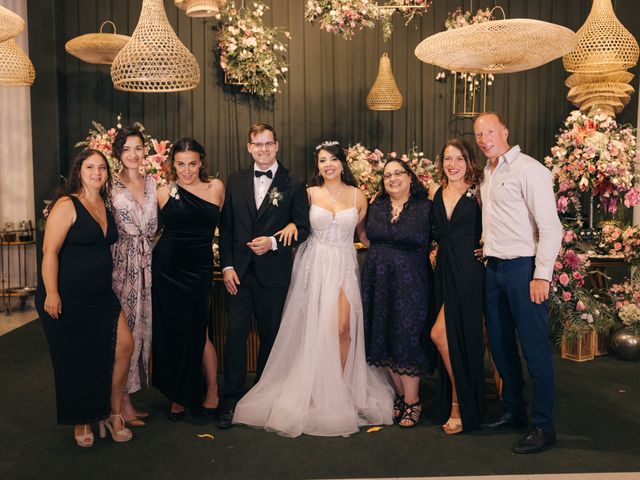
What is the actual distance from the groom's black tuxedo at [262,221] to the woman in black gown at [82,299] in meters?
0.71

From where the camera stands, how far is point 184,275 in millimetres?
3871

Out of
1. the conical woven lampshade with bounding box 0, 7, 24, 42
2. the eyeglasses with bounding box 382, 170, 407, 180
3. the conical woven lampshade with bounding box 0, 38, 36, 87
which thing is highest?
the conical woven lampshade with bounding box 0, 38, 36, 87

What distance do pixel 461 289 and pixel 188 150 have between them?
1801mm

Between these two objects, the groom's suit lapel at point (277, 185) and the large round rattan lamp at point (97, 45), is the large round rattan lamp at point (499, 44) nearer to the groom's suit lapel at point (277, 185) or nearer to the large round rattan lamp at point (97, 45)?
the groom's suit lapel at point (277, 185)

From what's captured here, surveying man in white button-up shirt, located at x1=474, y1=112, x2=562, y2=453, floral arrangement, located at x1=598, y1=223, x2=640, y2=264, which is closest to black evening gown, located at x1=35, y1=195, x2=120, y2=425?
man in white button-up shirt, located at x1=474, y1=112, x2=562, y2=453

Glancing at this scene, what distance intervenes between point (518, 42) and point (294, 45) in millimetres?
5274

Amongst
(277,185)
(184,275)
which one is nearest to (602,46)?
(277,185)

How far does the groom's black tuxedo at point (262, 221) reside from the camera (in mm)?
3922

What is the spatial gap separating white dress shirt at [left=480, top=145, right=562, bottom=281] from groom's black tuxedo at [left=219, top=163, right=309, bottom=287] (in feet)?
3.74

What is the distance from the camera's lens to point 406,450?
3.53 metres

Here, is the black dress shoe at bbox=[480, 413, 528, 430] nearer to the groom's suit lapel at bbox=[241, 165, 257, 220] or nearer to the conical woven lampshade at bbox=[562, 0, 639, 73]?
the groom's suit lapel at bbox=[241, 165, 257, 220]

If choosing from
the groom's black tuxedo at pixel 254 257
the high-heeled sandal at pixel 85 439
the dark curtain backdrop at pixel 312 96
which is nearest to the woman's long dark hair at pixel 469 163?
the groom's black tuxedo at pixel 254 257

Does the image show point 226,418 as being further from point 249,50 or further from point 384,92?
point 249,50

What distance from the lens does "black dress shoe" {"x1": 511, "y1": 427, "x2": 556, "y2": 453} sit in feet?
11.4
